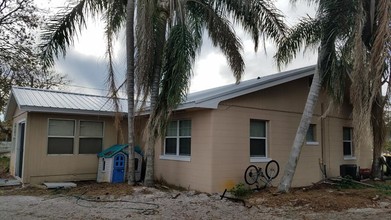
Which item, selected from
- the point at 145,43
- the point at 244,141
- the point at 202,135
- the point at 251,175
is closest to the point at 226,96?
the point at 202,135

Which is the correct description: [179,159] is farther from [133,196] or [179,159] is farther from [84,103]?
[84,103]

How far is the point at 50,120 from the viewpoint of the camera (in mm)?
11438

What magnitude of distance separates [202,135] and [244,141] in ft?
4.54

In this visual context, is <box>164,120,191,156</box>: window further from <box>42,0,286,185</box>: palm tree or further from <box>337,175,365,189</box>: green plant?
<box>337,175,365,189</box>: green plant

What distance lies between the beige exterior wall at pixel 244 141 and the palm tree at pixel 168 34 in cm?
119

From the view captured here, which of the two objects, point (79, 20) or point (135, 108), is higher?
point (79, 20)

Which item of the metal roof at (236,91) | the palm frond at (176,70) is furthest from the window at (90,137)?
the metal roof at (236,91)

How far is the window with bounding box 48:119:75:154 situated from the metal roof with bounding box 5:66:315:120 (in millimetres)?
689

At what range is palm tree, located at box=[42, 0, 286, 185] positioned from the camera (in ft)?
29.7

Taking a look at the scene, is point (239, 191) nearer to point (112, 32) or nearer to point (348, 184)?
point (348, 184)

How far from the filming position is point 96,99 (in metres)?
14.0

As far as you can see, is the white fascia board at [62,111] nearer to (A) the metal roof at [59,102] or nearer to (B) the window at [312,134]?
(A) the metal roof at [59,102]

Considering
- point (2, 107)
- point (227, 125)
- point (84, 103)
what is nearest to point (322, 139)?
point (227, 125)

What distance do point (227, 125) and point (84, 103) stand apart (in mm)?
5870
